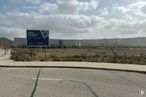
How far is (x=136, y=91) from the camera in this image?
10.6 metres

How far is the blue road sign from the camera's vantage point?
96.7 ft

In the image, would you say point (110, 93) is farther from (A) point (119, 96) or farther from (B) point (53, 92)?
(B) point (53, 92)

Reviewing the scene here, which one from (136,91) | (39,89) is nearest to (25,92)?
(39,89)

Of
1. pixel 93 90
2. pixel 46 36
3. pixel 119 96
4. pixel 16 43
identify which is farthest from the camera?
pixel 16 43

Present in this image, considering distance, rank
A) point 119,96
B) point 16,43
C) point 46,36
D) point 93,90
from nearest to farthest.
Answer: point 119,96
point 93,90
point 46,36
point 16,43

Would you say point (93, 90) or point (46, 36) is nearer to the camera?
point (93, 90)

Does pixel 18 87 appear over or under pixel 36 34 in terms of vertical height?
under

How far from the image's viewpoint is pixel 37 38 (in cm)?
2964

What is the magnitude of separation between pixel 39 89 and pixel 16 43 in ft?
356

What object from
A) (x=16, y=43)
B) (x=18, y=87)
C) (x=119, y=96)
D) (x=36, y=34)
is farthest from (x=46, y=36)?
(x=16, y=43)

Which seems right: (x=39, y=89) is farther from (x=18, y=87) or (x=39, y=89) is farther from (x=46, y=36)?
(x=46, y=36)

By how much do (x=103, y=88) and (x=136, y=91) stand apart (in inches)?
47.5

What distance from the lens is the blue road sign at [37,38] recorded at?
2947 centimetres

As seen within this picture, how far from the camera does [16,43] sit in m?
117
